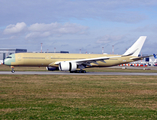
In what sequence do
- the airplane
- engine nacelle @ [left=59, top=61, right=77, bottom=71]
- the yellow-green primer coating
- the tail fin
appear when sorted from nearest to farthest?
1. engine nacelle @ [left=59, top=61, right=77, bottom=71]
2. the airplane
3. the yellow-green primer coating
4. the tail fin

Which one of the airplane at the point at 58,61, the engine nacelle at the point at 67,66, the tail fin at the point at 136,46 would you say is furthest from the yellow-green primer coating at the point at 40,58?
the tail fin at the point at 136,46

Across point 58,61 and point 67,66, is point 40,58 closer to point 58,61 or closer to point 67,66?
point 58,61

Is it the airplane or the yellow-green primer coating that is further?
the yellow-green primer coating

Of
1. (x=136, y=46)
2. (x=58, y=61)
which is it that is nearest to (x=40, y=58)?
(x=58, y=61)

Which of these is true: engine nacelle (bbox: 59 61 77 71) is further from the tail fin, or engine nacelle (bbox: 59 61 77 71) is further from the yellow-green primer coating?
the tail fin

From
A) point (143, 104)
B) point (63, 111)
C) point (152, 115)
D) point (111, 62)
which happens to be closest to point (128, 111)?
point (152, 115)

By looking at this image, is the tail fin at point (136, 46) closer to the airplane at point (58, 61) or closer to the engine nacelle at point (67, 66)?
the airplane at point (58, 61)

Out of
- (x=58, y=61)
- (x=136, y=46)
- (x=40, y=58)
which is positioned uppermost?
(x=136, y=46)

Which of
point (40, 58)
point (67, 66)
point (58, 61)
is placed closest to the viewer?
point (67, 66)

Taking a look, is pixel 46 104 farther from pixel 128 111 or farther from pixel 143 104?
pixel 143 104

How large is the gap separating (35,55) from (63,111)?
34.9 metres

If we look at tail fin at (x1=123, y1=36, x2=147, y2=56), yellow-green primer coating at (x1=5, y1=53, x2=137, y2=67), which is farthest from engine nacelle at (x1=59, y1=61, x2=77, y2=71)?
tail fin at (x1=123, y1=36, x2=147, y2=56)

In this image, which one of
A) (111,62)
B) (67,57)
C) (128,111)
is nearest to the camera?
(128,111)

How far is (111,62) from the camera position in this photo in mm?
49969
